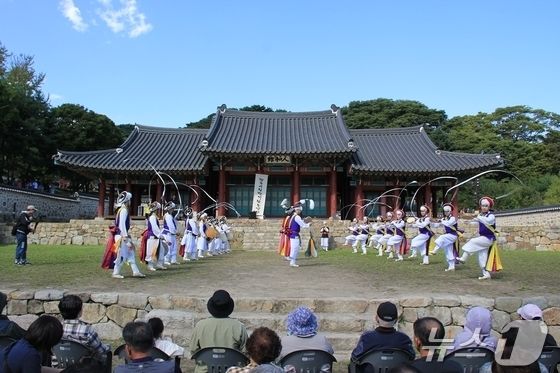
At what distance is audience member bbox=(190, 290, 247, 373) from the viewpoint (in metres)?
4.25

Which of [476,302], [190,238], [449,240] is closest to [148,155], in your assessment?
[190,238]

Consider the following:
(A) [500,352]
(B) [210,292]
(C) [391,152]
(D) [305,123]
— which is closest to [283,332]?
(B) [210,292]

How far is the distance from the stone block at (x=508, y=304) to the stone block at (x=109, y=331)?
18.2 feet

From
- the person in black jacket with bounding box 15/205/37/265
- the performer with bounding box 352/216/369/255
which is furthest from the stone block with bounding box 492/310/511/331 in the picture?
the performer with bounding box 352/216/369/255

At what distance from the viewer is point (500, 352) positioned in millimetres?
2967

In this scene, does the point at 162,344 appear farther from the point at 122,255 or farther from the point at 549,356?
the point at 122,255

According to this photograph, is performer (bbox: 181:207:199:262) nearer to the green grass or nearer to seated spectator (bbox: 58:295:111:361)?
the green grass

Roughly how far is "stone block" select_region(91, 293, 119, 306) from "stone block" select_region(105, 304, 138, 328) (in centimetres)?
7

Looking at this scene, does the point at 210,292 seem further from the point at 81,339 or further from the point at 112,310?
the point at 81,339

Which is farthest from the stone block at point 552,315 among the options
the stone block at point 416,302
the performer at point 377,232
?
the performer at point 377,232

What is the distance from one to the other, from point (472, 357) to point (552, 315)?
14.0ft

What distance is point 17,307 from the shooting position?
7145 mm

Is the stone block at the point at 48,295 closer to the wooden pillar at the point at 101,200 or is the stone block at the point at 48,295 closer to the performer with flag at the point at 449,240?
the performer with flag at the point at 449,240

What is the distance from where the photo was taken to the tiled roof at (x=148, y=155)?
24.5m
